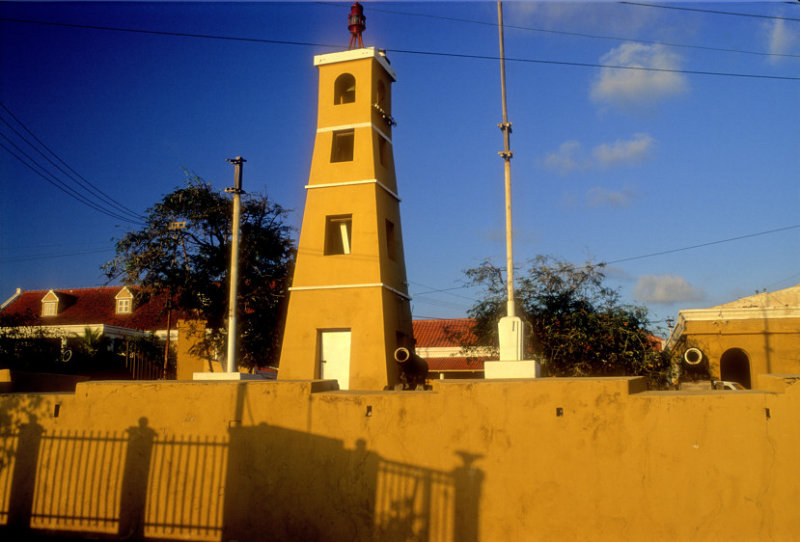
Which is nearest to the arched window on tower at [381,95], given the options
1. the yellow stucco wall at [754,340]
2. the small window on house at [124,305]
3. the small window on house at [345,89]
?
the small window on house at [345,89]

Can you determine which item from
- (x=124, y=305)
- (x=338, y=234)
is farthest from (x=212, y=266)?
(x=124, y=305)

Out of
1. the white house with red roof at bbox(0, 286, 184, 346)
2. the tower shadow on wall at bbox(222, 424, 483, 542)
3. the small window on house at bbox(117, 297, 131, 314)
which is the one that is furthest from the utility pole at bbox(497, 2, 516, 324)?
the small window on house at bbox(117, 297, 131, 314)

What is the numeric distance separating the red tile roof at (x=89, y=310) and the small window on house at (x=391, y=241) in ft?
65.9

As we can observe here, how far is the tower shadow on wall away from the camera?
1056cm

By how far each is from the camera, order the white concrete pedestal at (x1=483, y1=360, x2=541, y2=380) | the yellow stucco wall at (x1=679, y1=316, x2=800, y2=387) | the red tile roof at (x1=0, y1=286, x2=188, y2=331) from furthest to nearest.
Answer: the red tile roof at (x1=0, y1=286, x2=188, y2=331) < the yellow stucco wall at (x1=679, y1=316, x2=800, y2=387) < the white concrete pedestal at (x1=483, y1=360, x2=541, y2=380)

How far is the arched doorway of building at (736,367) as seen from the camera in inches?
947

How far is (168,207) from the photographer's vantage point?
2538 centimetres

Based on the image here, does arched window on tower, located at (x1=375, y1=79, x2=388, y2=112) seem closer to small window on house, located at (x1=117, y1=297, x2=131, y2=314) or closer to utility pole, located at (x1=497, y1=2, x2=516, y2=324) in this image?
utility pole, located at (x1=497, y1=2, x2=516, y2=324)

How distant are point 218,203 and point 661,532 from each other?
65.1ft

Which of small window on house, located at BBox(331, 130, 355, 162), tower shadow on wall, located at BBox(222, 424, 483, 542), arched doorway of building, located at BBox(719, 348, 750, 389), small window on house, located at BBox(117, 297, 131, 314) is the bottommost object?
tower shadow on wall, located at BBox(222, 424, 483, 542)

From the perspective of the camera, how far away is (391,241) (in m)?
19.5

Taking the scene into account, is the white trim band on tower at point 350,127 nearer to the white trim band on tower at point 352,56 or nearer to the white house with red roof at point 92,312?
the white trim band on tower at point 352,56

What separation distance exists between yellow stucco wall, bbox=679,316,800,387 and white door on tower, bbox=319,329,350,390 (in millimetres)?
11411

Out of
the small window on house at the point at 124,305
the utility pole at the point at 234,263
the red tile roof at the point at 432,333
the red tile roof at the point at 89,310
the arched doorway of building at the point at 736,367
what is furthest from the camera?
the small window on house at the point at 124,305
